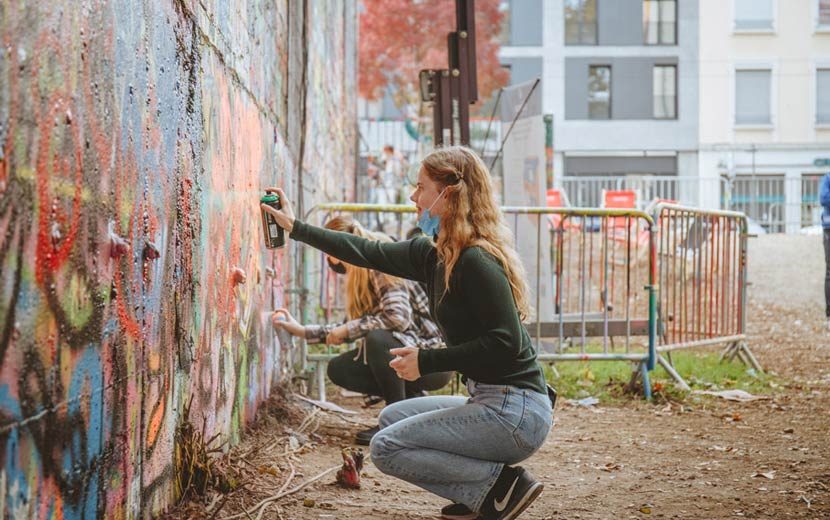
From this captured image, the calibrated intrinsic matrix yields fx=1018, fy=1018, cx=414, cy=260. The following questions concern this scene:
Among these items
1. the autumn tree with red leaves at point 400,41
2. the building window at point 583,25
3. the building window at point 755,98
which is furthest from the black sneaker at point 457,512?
the building window at point 583,25

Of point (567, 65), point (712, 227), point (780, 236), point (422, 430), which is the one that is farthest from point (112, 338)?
point (567, 65)

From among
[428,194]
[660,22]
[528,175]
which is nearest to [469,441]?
[428,194]

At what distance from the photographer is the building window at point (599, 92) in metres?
38.1

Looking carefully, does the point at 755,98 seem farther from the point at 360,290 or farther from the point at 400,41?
the point at 360,290

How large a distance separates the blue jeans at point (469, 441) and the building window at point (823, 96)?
3573 centimetres

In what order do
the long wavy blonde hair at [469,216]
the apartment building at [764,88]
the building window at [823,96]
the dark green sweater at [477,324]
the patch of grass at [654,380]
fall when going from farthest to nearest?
the building window at [823,96] → the apartment building at [764,88] → the patch of grass at [654,380] → the long wavy blonde hair at [469,216] → the dark green sweater at [477,324]

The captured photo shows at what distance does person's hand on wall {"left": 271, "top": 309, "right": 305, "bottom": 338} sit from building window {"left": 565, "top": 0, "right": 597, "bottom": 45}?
34040mm

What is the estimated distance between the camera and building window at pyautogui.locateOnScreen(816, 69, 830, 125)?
3638 centimetres

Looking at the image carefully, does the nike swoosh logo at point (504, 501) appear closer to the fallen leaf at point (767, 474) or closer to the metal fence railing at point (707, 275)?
the fallen leaf at point (767, 474)

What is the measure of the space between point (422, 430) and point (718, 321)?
20.5 ft

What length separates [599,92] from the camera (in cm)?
3853

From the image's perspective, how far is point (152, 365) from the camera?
3.26 m

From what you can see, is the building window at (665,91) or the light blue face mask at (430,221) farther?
the building window at (665,91)

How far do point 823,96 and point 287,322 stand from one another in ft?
114
